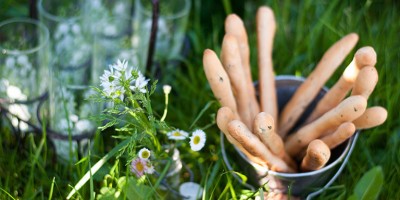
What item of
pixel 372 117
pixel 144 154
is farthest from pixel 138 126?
pixel 372 117

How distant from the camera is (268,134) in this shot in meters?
0.59

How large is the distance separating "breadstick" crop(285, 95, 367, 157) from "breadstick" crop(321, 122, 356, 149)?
10 mm

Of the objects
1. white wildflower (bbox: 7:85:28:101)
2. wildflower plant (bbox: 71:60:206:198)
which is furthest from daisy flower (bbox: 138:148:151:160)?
white wildflower (bbox: 7:85:28:101)

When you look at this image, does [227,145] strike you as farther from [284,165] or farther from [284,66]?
Result: [284,66]

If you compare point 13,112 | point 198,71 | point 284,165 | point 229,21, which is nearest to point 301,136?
point 284,165

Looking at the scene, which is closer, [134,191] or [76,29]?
[134,191]

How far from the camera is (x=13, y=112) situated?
76 cm

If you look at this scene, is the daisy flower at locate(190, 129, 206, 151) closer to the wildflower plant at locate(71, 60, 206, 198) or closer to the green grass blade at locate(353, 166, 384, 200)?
the wildflower plant at locate(71, 60, 206, 198)

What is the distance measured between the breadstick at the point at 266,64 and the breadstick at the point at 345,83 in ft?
0.17

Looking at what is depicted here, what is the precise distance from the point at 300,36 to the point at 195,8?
0.19 m

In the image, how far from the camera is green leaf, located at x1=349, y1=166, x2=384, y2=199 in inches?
23.6

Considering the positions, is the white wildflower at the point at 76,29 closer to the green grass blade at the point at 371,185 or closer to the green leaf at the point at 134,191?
the green leaf at the point at 134,191

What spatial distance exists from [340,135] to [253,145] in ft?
0.32

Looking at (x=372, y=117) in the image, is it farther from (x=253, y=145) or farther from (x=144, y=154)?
(x=144, y=154)
